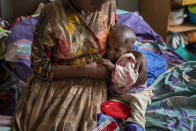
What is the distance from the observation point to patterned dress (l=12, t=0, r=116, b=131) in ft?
4.02

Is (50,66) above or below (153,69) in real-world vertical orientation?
above

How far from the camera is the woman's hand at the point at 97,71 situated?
1.34 meters

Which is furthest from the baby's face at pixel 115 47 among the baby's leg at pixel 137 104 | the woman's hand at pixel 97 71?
the baby's leg at pixel 137 104

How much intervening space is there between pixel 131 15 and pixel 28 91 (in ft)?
4.65

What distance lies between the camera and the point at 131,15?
2.45m

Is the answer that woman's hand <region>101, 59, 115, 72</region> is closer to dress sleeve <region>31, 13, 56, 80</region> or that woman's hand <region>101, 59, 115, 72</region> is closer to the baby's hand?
the baby's hand

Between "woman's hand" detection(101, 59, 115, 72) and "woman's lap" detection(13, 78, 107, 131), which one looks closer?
"woman's lap" detection(13, 78, 107, 131)

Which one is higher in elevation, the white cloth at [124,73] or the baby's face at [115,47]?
the baby's face at [115,47]

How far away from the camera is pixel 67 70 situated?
51.9 inches

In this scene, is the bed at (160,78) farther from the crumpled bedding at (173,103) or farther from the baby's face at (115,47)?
the baby's face at (115,47)

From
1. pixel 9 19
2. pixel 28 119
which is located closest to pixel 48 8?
pixel 28 119

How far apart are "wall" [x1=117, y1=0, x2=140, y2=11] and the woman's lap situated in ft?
6.27

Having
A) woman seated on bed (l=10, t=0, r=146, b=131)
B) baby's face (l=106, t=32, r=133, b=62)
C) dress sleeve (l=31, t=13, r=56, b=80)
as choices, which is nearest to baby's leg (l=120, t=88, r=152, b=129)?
woman seated on bed (l=10, t=0, r=146, b=131)

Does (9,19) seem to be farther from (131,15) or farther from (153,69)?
(153,69)
